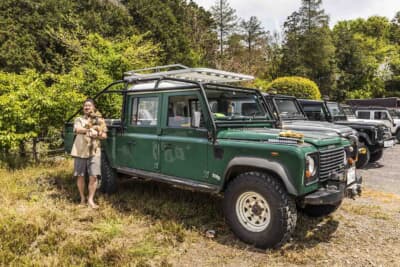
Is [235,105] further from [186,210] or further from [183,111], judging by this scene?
[186,210]

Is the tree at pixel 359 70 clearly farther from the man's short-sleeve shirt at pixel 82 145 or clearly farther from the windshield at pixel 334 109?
the man's short-sleeve shirt at pixel 82 145

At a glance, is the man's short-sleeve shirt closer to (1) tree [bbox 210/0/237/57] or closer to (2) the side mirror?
(2) the side mirror

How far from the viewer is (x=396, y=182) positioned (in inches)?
267

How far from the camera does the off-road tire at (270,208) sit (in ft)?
10.5

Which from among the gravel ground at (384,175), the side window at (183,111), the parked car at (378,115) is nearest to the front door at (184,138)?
the side window at (183,111)

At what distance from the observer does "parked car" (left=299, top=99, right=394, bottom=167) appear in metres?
8.18

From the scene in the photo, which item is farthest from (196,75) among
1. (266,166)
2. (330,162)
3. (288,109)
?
(288,109)

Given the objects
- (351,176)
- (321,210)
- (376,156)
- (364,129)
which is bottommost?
(321,210)

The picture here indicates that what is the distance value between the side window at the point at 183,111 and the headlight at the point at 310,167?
1.34 metres

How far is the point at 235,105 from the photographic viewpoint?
4434 millimetres

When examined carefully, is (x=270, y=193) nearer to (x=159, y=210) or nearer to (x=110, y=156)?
(x=159, y=210)

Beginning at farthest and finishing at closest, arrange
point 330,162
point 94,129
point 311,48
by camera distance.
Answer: point 311,48 → point 94,129 → point 330,162

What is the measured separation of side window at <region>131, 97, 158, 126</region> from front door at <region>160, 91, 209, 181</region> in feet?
0.81

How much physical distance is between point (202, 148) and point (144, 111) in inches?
53.6
